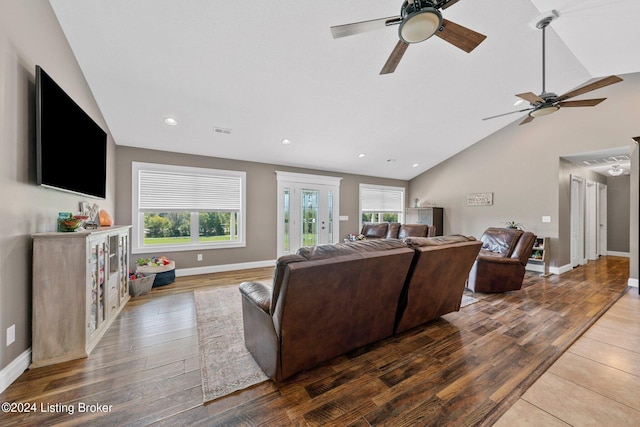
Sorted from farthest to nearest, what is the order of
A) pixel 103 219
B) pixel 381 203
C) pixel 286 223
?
pixel 381 203, pixel 286 223, pixel 103 219

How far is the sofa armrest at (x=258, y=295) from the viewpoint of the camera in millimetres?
1712

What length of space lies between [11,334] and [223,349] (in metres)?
1.41

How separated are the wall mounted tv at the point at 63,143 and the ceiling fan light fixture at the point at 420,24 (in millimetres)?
2667

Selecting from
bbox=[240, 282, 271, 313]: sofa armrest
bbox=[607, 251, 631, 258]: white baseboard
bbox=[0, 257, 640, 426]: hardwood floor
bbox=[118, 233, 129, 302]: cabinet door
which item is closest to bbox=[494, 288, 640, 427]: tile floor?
bbox=[0, 257, 640, 426]: hardwood floor

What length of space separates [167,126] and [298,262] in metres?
3.51

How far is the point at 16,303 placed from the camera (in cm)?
172

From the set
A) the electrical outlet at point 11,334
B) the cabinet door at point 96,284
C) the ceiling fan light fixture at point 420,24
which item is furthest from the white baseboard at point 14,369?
the ceiling fan light fixture at point 420,24

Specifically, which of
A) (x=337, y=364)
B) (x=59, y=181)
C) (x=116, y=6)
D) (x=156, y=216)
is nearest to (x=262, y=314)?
(x=337, y=364)

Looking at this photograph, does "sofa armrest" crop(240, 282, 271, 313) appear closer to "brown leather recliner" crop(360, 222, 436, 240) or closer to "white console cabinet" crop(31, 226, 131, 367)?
"white console cabinet" crop(31, 226, 131, 367)

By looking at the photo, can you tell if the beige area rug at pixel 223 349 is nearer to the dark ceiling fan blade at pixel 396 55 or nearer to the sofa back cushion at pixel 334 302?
the sofa back cushion at pixel 334 302

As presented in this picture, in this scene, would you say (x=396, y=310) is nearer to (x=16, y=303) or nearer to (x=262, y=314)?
(x=262, y=314)

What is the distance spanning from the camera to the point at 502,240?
4.13 meters

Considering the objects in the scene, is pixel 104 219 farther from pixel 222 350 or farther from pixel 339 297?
pixel 339 297

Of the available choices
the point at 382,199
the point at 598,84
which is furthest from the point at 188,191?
the point at 598,84
